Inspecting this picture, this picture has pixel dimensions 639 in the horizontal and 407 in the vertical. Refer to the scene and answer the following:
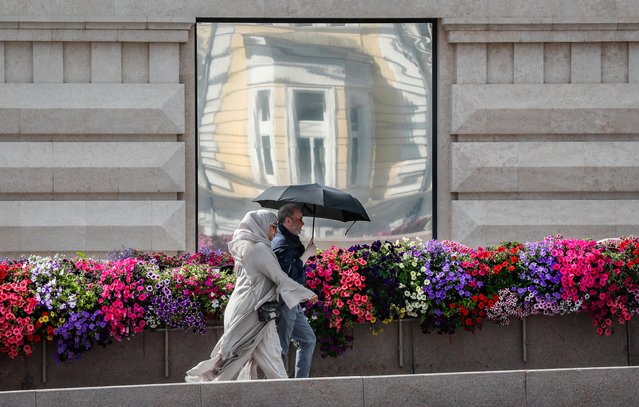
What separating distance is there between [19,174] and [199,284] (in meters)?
4.84

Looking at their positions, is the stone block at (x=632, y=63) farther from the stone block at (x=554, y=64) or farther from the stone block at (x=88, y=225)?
the stone block at (x=88, y=225)

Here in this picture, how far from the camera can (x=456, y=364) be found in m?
12.7

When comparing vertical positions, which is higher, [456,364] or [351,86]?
[351,86]

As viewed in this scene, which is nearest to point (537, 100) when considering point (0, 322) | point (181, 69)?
point (181, 69)

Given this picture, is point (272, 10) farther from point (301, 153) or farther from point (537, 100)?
point (537, 100)

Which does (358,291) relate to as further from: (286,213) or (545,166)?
(545,166)

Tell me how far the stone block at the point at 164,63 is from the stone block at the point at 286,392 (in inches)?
307

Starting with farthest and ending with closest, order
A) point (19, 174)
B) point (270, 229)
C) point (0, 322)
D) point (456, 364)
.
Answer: point (19, 174) → point (456, 364) → point (0, 322) → point (270, 229)

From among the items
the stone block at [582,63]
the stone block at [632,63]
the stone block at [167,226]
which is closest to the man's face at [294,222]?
the stone block at [167,226]

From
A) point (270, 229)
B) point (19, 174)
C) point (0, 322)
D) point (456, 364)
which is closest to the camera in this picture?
point (270, 229)

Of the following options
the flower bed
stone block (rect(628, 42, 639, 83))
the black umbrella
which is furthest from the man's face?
stone block (rect(628, 42, 639, 83))

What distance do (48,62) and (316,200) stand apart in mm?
6397

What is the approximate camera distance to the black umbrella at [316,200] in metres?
11.5

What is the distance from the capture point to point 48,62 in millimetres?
16578
